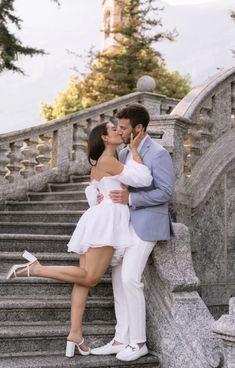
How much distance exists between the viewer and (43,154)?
952 centimetres

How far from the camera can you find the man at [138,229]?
439 centimetres

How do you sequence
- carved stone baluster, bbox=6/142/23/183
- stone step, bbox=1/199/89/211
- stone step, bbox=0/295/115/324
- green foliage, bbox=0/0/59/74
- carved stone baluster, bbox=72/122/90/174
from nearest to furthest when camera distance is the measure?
stone step, bbox=0/295/115/324 < stone step, bbox=1/199/89/211 < carved stone baluster, bbox=6/142/23/183 < carved stone baluster, bbox=72/122/90/174 < green foliage, bbox=0/0/59/74

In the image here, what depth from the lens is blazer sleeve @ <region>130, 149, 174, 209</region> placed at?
439 centimetres

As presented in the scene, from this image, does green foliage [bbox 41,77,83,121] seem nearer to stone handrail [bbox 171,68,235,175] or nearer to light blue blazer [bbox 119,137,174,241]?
stone handrail [bbox 171,68,235,175]

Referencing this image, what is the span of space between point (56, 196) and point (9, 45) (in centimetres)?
481

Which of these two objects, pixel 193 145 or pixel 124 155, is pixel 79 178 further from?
pixel 124 155

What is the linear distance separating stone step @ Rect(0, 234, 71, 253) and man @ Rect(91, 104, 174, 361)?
176cm

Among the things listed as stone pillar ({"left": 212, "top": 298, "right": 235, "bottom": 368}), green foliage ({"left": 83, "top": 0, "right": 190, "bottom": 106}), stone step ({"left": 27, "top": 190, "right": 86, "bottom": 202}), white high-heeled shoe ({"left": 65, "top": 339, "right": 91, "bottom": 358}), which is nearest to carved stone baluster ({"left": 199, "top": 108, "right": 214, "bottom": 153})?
stone step ({"left": 27, "top": 190, "right": 86, "bottom": 202})

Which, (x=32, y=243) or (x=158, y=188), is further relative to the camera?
(x=32, y=243)

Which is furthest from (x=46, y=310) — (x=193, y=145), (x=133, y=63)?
(x=133, y=63)

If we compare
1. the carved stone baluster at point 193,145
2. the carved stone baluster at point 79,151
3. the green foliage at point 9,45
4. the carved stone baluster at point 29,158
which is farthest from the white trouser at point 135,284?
the green foliage at point 9,45

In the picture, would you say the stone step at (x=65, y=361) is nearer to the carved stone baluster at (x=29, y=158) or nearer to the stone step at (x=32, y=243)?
the stone step at (x=32, y=243)

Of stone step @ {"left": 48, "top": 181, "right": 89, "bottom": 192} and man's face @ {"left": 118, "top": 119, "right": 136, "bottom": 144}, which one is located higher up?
man's face @ {"left": 118, "top": 119, "right": 136, "bottom": 144}

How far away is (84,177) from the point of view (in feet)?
30.9
